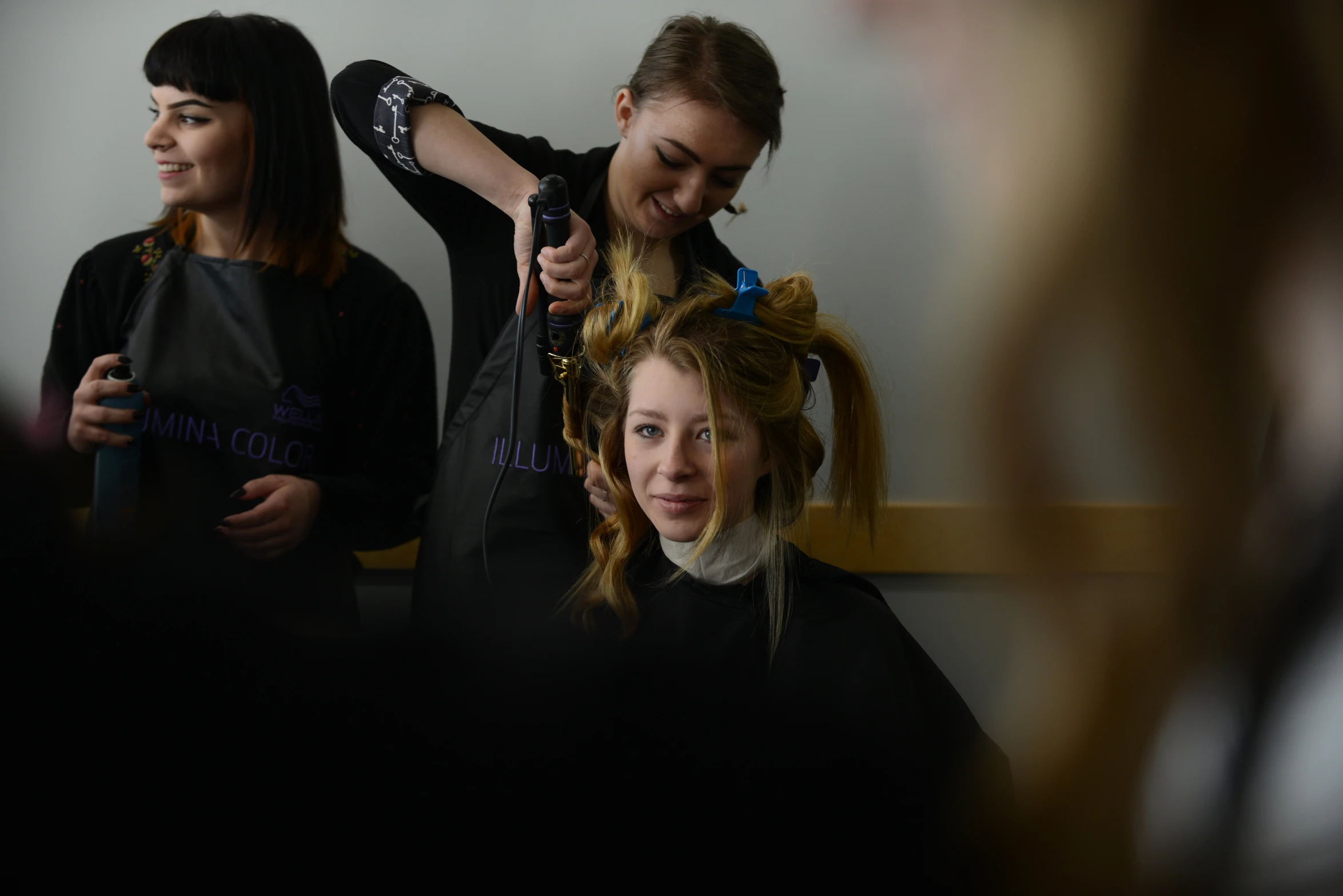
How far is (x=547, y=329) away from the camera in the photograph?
0.85 m

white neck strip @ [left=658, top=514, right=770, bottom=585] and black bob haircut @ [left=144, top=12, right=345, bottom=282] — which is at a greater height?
black bob haircut @ [left=144, top=12, right=345, bottom=282]

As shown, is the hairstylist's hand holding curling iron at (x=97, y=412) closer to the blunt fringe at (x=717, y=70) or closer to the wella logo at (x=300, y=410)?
the wella logo at (x=300, y=410)

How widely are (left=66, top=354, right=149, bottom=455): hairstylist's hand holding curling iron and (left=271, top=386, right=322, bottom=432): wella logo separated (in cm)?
14

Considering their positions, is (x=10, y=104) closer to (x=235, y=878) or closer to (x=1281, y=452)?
(x=235, y=878)

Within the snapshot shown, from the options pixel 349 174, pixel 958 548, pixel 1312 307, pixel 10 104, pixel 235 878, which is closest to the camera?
pixel 1312 307

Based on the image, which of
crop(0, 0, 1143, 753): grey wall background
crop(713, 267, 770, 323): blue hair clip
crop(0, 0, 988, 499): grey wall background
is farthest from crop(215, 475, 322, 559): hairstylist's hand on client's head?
crop(713, 267, 770, 323): blue hair clip

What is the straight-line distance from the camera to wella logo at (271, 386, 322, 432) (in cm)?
100

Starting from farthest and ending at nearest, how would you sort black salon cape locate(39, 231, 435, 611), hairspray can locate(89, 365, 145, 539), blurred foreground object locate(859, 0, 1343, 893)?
black salon cape locate(39, 231, 435, 611), hairspray can locate(89, 365, 145, 539), blurred foreground object locate(859, 0, 1343, 893)

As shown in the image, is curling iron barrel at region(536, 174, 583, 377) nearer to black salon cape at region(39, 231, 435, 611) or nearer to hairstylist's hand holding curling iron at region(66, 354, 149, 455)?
black salon cape at region(39, 231, 435, 611)

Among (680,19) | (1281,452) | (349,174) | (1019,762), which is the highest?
(680,19)

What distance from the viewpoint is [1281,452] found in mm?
198

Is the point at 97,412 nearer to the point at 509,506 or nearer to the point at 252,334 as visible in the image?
the point at 252,334

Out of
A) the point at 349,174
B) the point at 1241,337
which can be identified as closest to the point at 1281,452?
the point at 1241,337

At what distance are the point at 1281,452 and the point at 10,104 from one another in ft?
3.59
